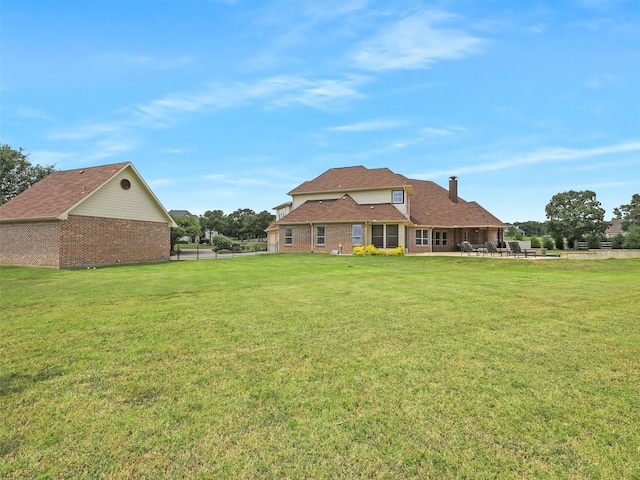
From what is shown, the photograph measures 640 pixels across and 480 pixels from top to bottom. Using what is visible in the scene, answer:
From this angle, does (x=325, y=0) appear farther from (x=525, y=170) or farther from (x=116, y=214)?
(x=525, y=170)

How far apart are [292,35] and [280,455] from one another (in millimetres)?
16396

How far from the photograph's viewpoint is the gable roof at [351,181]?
103ft

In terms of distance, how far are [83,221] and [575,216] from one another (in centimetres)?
5422

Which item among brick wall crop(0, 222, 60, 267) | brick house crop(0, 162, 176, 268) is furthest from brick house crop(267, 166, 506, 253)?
brick wall crop(0, 222, 60, 267)

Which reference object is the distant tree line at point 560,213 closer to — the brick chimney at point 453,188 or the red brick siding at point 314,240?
the brick chimney at point 453,188

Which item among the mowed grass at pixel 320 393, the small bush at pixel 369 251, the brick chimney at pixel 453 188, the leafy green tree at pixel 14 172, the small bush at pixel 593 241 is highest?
the leafy green tree at pixel 14 172

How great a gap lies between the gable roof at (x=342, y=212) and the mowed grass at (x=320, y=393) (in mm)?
21623

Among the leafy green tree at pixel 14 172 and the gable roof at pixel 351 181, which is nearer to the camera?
the gable roof at pixel 351 181

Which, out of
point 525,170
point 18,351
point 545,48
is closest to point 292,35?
point 545,48

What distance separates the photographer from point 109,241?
21469 millimetres

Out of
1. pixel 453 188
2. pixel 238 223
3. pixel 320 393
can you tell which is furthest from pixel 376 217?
pixel 238 223

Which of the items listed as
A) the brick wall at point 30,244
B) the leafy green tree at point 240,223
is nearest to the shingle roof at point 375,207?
the brick wall at point 30,244

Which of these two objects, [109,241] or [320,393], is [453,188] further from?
[320,393]

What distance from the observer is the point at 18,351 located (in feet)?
15.8
